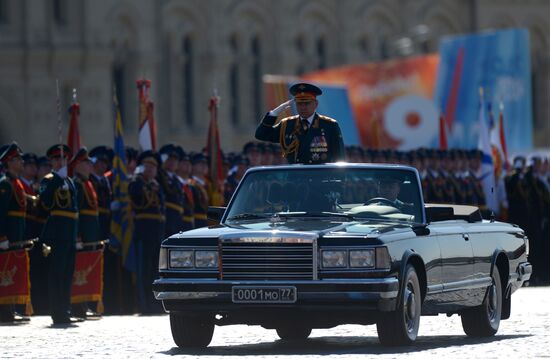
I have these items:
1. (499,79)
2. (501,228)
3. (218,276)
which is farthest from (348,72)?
(218,276)

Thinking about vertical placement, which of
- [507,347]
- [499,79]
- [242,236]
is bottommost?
[507,347]

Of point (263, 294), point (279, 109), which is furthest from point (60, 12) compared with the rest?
point (263, 294)

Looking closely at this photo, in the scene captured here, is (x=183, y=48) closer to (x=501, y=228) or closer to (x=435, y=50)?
(x=435, y=50)

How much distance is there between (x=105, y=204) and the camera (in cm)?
2431

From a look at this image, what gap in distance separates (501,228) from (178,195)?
7072mm

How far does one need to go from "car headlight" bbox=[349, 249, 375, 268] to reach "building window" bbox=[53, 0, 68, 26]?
39.8 metres

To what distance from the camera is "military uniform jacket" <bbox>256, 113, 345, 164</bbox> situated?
58.5 feet

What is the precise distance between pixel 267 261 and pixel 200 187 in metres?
10.4

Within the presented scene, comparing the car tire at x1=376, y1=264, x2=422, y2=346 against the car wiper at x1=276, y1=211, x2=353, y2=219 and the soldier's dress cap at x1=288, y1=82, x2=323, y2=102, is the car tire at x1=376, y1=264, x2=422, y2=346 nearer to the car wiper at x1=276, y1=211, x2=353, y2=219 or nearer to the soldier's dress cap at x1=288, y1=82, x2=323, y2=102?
the car wiper at x1=276, y1=211, x2=353, y2=219

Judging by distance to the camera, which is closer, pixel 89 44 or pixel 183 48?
pixel 89 44

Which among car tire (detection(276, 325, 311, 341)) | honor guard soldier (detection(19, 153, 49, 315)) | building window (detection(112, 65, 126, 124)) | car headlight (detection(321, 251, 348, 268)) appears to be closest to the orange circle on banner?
building window (detection(112, 65, 126, 124))

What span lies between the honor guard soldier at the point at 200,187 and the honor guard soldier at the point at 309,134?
7722 millimetres

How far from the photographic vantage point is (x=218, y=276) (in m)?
15.7

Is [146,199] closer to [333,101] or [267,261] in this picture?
[267,261]
